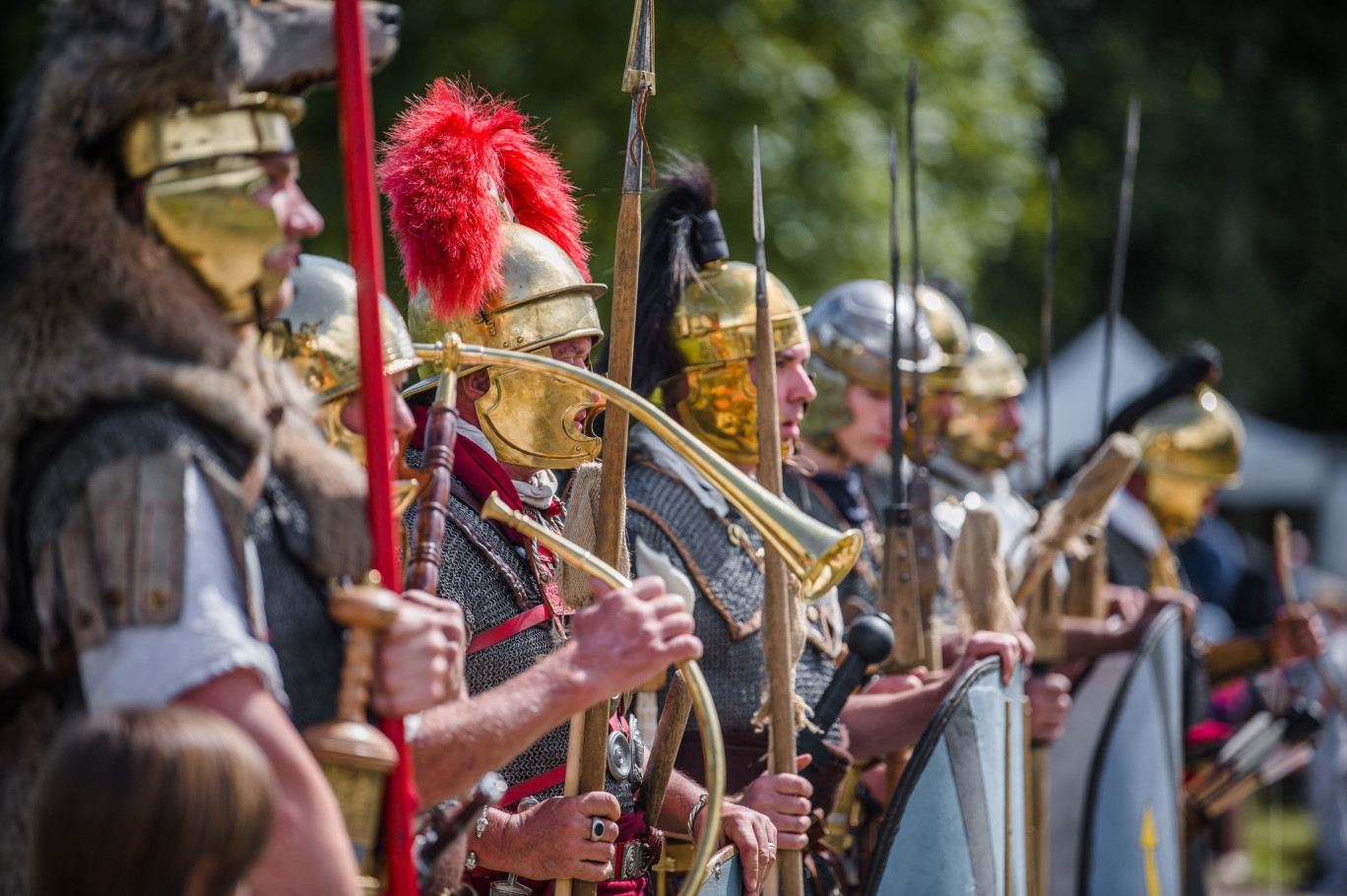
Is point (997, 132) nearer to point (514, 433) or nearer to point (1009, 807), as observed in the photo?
point (1009, 807)

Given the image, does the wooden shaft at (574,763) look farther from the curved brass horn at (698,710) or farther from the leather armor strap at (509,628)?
the curved brass horn at (698,710)

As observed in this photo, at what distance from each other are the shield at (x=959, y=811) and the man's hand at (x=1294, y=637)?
4041mm

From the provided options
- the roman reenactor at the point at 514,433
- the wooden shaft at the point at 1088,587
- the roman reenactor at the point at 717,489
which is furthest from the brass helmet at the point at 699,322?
the wooden shaft at the point at 1088,587

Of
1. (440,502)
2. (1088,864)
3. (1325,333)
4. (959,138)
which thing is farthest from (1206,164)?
(440,502)

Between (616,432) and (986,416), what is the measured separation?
13.6ft

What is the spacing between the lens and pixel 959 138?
41.0ft

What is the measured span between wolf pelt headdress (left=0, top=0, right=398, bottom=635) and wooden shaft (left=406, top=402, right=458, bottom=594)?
1.11 feet

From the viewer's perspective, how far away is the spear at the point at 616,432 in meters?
2.81

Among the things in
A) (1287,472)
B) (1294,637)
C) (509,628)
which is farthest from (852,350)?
(1287,472)

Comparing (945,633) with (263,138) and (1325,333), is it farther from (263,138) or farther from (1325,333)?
(1325,333)

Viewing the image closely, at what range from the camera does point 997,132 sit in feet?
41.7

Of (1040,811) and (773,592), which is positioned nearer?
(773,592)

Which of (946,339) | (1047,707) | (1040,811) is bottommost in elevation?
(1040,811)

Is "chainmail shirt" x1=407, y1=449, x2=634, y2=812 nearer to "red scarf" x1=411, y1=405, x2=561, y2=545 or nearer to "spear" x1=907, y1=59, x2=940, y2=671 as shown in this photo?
"red scarf" x1=411, y1=405, x2=561, y2=545
